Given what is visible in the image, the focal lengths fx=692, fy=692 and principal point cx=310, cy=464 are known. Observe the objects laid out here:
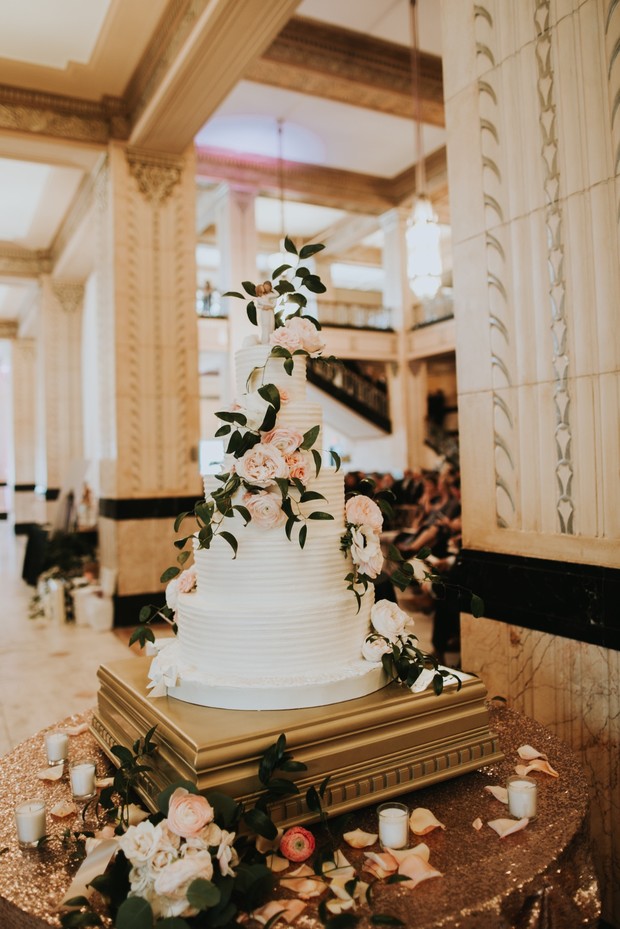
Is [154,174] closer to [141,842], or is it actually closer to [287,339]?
[287,339]

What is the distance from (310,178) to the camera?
1293cm

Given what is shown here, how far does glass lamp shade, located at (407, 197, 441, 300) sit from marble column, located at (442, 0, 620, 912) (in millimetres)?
4750

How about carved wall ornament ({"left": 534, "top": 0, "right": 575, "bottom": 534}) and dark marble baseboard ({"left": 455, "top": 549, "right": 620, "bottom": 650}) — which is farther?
carved wall ornament ({"left": 534, "top": 0, "right": 575, "bottom": 534})

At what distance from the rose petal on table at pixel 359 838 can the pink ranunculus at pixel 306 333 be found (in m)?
1.14

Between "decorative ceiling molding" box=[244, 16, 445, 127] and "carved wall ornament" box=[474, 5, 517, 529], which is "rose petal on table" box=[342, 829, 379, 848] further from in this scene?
"decorative ceiling molding" box=[244, 16, 445, 127]

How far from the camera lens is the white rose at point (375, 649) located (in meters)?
1.74

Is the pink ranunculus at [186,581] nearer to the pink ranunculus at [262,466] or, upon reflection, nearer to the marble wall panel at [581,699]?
the pink ranunculus at [262,466]

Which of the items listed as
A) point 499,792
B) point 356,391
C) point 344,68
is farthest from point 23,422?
point 499,792

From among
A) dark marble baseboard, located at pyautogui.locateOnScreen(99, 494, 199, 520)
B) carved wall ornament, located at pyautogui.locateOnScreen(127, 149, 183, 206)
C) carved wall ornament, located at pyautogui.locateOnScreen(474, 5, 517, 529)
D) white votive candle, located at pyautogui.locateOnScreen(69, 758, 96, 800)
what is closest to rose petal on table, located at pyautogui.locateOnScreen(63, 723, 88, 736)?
white votive candle, located at pyautogui.locateOnScreen(69, 758, 96, 800)

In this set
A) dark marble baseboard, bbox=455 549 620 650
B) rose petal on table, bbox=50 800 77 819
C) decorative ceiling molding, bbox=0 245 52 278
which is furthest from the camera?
decorative ceiling molding, bbox=0 245 52 278

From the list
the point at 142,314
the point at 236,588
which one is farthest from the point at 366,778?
the point at 142,314

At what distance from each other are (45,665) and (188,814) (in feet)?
15.5

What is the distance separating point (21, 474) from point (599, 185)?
702 inches

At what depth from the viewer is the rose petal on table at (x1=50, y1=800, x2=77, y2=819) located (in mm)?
1590
